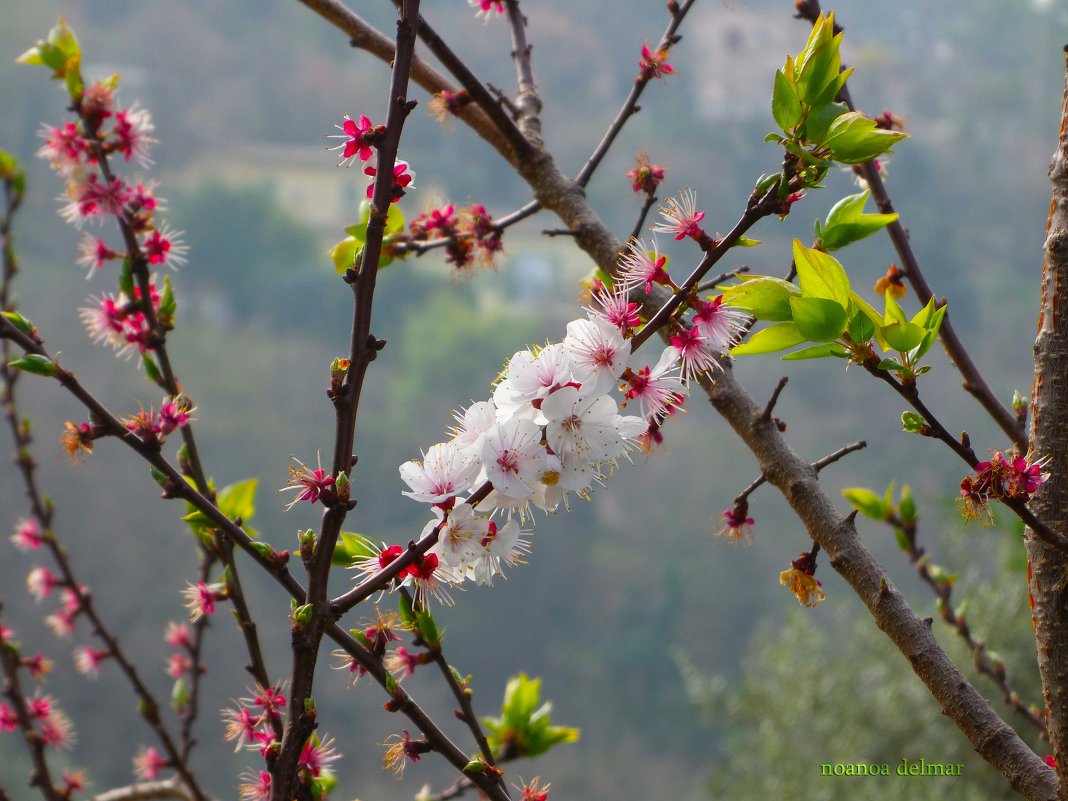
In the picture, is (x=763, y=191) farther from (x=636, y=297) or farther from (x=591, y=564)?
(x=591, y=564)

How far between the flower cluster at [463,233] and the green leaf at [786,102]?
36 cm

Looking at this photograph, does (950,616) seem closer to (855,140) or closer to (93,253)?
(855,140)

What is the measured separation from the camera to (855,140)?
41 cm

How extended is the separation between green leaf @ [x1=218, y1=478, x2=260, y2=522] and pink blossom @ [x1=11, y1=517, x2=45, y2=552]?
309 millimetres

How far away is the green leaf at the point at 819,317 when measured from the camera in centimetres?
42

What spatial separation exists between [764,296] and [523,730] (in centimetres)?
38

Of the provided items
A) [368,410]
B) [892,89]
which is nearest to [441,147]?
[368,410]

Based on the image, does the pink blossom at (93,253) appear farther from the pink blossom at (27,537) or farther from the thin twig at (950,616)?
the thin twig at (950,616)

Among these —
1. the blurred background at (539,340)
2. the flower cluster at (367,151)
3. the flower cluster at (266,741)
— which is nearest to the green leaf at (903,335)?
the flower cluster at (367,151)

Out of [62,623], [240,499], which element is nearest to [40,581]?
[62,623]

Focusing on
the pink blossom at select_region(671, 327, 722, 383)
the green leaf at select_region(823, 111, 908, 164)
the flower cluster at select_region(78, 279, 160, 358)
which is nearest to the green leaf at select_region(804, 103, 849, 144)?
the green leaf at select_region(823, 111, 908, 164)

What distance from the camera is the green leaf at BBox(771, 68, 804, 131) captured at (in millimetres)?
422

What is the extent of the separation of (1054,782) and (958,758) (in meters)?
3.95

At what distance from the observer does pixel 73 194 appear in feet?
2.51
